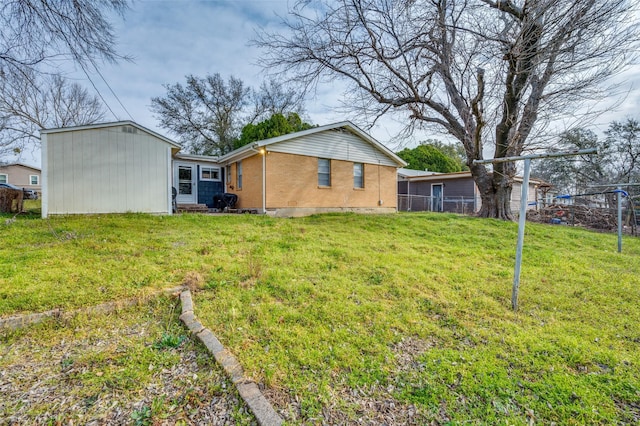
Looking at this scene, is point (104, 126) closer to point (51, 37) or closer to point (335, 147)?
point (51, 37)

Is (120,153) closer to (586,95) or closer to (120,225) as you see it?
(120,225)

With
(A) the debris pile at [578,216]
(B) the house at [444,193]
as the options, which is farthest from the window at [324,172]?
(A) the debris pile at [578,216]

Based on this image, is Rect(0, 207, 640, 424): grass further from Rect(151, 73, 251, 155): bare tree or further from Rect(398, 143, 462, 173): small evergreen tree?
Rect(398, 143, 462, 173): small evergreen tree

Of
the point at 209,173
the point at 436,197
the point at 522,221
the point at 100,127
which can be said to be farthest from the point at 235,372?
the point at 436,197

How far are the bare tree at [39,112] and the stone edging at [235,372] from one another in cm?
1852

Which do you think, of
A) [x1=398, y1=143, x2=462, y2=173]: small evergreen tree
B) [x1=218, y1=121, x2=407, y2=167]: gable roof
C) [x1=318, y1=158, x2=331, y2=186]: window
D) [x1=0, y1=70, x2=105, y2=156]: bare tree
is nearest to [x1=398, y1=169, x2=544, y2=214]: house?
[x1=218, y1=121, x2=407, y2=167]: gable roof

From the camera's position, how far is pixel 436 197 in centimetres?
1862

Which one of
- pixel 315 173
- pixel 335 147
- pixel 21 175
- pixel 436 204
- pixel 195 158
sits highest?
pixel 21 175

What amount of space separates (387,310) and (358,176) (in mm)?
10553

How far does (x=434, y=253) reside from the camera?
18.9 ft

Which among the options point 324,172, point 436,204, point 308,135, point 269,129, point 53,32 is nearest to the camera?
point 53,32

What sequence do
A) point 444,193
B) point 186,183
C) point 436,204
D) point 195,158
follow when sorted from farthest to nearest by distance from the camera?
point 444,193 → point 436,204 → point 186,183 → point 195,158

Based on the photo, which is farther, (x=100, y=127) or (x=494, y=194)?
(x=494, y=194)

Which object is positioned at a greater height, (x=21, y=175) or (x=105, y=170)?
(x=21, y=175)
